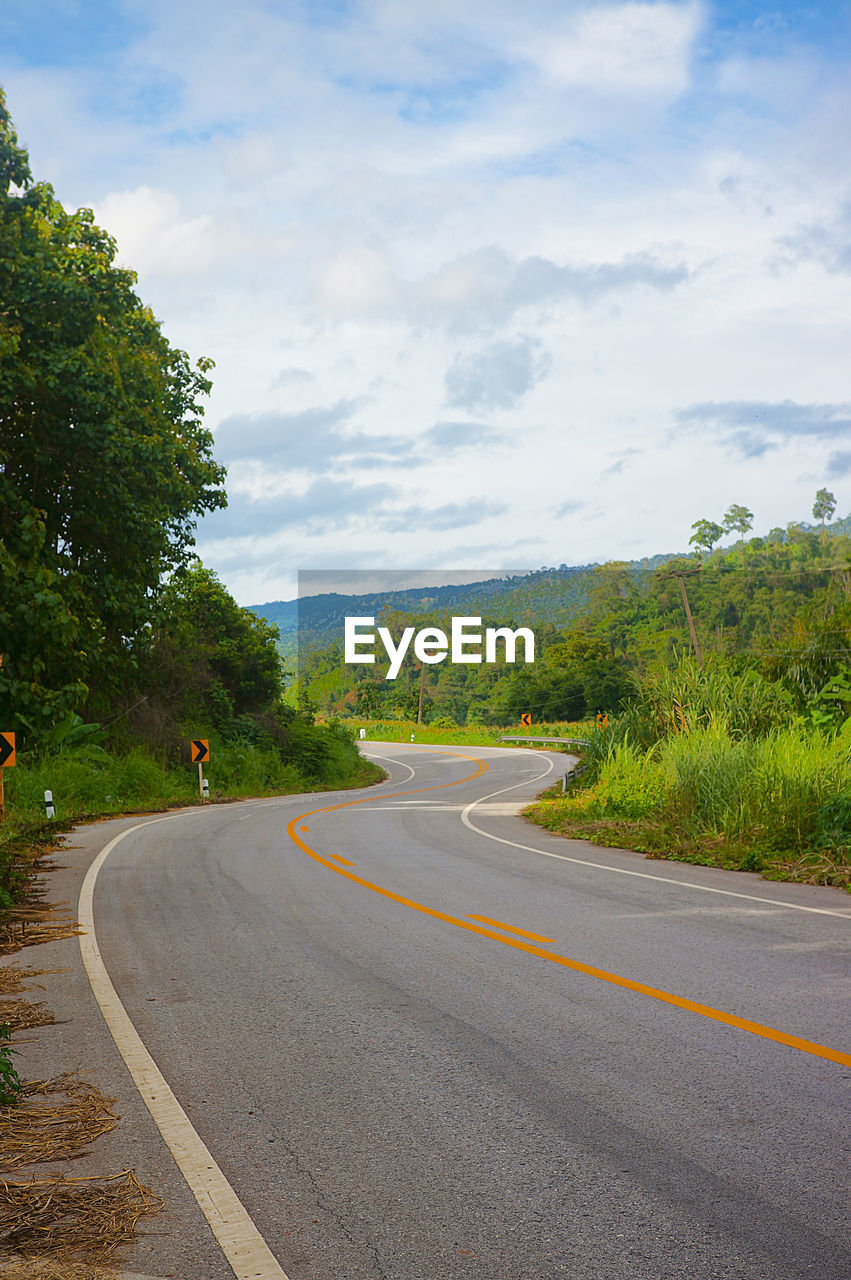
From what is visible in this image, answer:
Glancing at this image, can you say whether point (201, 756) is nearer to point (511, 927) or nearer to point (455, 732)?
point (511, 927)

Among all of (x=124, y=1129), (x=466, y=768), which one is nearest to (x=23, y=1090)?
(x=124, y=1129)

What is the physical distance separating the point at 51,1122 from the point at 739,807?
1129 cm

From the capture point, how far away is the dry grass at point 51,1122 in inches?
166

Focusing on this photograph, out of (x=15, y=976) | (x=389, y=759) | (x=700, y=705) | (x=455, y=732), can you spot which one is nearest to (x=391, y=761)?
(x=389, y=759)

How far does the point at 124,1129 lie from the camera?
4.49 meters

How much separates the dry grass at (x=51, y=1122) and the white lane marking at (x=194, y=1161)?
9.6 inches

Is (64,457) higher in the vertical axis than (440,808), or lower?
higher

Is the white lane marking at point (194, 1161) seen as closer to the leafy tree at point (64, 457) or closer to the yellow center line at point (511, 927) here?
the yellow center line at point (511, 927)

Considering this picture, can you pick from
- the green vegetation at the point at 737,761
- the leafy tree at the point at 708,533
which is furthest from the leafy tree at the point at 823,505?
the green vegetation at the point at 737,761

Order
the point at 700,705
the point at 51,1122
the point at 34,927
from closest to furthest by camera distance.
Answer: the point at 51,1122, the point at 34,927, the point at 700,705

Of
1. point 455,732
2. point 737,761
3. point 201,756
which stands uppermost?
point 737,761

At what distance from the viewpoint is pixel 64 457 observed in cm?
1366

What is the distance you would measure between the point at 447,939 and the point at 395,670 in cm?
10895

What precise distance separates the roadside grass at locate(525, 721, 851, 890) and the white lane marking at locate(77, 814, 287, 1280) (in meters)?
7.92
